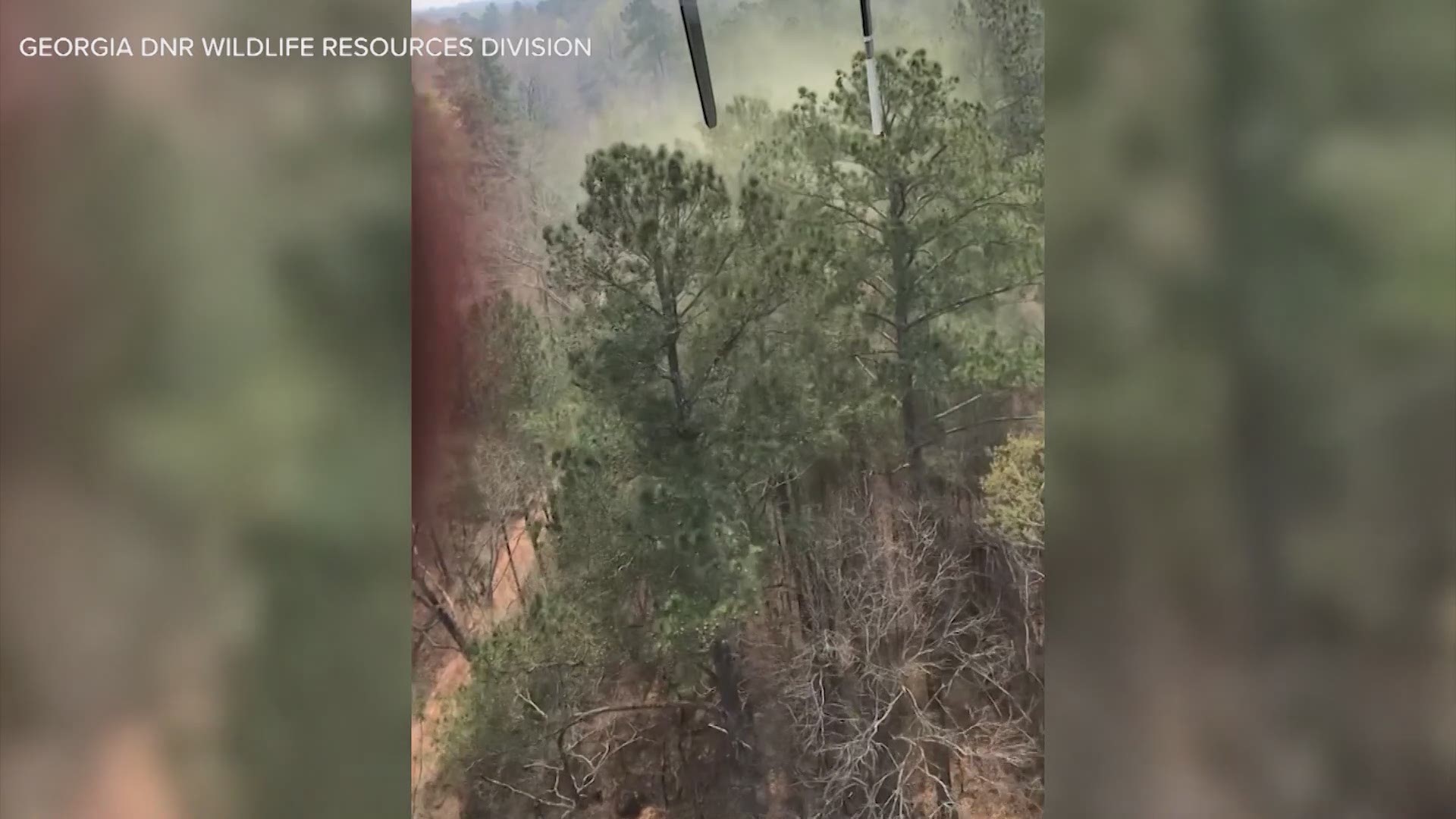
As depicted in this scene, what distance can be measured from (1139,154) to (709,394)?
544mm

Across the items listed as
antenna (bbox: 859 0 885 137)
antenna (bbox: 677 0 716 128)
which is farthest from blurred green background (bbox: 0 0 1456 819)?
antenna (bbox: 677 0 716 128)

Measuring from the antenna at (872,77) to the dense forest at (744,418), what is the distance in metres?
0.01

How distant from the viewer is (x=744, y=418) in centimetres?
96

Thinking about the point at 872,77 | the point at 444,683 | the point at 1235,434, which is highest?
the point at 872,77

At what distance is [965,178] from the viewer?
0.96 metres

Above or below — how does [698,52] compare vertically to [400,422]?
above

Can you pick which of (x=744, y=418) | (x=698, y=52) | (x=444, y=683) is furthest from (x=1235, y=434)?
(x=444, y=683)

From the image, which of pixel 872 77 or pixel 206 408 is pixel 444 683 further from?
pixel 872 77

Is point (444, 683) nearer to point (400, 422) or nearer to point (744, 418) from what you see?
point (400, 422)

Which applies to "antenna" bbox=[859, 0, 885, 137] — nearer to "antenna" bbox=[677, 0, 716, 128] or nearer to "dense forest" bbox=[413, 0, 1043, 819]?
"dense forest" bbox=[413, 0, 1043, 819]

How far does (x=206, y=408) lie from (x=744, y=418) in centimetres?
59

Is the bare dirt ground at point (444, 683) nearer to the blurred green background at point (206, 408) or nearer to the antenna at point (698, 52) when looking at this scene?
the blurred green background at point (206, 408)

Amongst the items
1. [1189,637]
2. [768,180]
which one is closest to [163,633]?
[768,180]

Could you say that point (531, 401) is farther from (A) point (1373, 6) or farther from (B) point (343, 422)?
(A) point (1373, 6)
